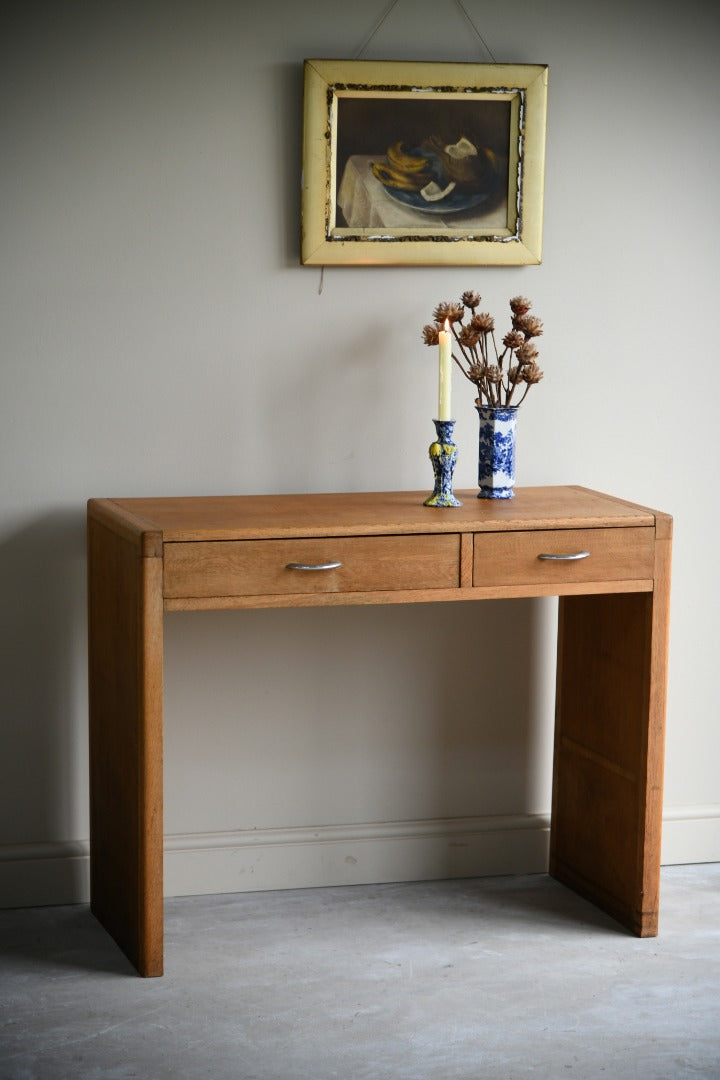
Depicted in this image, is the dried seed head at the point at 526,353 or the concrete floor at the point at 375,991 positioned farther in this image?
the dried seed head at the point at 526,353

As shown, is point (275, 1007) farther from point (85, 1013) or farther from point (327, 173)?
point (327, 173)

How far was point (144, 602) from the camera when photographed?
8.29 ft

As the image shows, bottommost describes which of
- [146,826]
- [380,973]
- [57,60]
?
[380,973]

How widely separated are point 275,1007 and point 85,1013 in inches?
13.9

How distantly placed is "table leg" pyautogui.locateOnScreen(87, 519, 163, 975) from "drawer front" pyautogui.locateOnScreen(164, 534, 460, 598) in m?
0.07

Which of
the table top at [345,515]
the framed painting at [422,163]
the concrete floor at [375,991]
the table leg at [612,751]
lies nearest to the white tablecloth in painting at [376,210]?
the framed painting at [422,163]

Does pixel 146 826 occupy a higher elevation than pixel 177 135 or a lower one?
lower

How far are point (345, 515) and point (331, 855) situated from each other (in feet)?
2.98

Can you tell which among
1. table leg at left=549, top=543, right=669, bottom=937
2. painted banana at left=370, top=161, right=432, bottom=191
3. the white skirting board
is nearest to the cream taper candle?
painted banana at left=370, top=161, right=432, bottom=191

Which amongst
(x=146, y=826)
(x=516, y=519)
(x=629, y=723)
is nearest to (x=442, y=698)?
(x=629, y=723)

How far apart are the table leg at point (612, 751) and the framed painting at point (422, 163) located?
2.86ft

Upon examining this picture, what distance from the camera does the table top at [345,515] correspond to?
2.60 meters

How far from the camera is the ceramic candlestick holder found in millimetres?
2871

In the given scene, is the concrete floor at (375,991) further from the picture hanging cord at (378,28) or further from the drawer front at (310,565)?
the picture hanging cord at (378,28)
